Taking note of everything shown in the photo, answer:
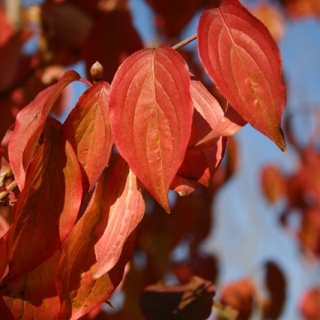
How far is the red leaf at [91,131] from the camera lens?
57 centimetres

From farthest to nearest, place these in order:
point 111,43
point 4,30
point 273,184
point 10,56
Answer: point 273,184 → point 4,30 → point 10,56 → point 111,43

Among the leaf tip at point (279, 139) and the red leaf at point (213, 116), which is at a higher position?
the red leaf at point (213, 116)

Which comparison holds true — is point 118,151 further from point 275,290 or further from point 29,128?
point 275,290

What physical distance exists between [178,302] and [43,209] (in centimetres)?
A: 25

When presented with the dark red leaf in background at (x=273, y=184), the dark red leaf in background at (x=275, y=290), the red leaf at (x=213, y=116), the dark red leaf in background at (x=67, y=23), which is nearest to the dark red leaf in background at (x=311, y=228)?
the dark red leaf in background at (x=273, y=184)

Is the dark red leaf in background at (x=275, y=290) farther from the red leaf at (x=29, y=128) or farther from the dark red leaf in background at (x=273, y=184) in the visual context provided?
the dark red leaf in background at (x=273, y=184)

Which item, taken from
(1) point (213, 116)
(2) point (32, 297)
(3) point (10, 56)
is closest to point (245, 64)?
(1) point (213, 116)

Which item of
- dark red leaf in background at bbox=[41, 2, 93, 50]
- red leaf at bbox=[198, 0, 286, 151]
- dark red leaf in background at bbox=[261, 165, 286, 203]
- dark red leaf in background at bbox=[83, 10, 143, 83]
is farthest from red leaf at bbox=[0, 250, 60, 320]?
dark red leaf in background at bbox=[261, 165, 286, 203]

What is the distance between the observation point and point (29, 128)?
1.90 ft

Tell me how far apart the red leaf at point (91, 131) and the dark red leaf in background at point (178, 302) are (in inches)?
8.7

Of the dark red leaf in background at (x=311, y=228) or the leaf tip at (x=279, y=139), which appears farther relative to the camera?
the dark red leaf in background at (x=311, y=228)

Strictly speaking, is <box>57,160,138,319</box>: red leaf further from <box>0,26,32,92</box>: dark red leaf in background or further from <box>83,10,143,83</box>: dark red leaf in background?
<box>0,26,32,92</box>: dark red leaf in background

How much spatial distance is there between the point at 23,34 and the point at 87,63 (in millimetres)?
253

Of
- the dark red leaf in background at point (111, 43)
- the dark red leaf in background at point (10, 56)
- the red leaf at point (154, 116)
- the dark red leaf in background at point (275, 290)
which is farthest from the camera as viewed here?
the dark red leaf in background at point (275, 290)
